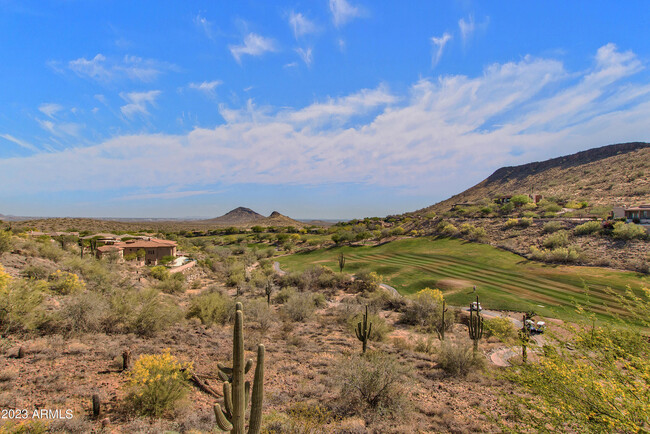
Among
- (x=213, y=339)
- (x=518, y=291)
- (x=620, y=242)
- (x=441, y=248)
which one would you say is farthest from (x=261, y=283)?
(x=620, y=242)

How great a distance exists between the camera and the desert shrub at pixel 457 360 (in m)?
11.5

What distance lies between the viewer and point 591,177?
251 feet

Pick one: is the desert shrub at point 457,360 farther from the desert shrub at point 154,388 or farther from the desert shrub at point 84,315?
the desert shrub at point 84,315

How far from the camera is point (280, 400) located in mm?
8562

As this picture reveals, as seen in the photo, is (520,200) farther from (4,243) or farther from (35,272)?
(4,243)

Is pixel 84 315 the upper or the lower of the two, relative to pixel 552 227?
lower

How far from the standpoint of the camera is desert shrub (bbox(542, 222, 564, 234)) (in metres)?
42.1

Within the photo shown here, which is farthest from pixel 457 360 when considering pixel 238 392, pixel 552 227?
pixel 552 227

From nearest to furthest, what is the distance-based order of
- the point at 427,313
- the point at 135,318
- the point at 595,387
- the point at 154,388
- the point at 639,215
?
the point at 595,387 → the point at 154,388 → the point at 135,318 → the point at 427,313 → the point at 639,215

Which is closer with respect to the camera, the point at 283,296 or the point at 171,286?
the point at 171,286

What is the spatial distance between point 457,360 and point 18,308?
17.7 metres

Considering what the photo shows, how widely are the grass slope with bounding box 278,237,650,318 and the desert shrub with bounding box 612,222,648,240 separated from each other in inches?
397

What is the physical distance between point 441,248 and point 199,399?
150 ft

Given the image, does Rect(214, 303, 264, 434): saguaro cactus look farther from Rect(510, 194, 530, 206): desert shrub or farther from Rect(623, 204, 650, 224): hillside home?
Rect(510, 194, 530, 206): desert shrub
